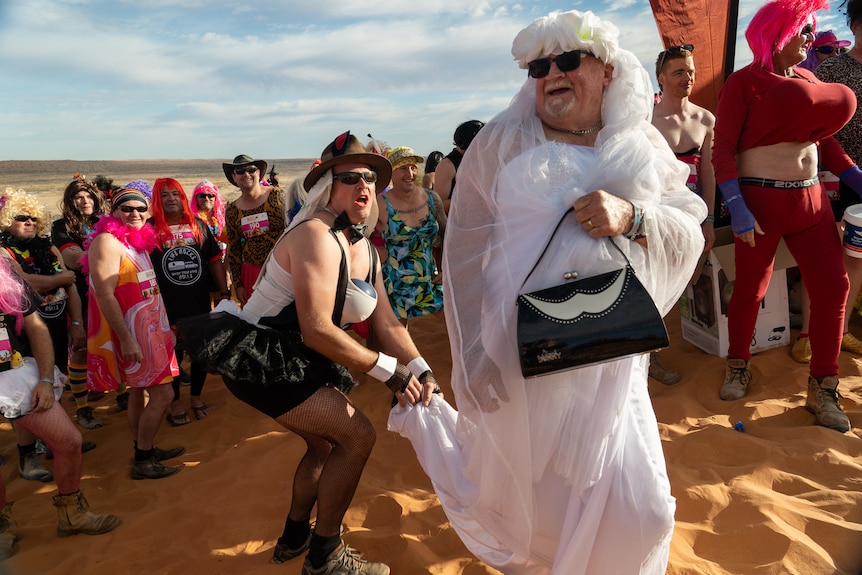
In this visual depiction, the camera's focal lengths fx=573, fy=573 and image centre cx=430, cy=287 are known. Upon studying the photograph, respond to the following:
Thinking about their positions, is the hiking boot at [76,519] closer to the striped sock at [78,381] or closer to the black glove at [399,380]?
the striped sock at [78,381]

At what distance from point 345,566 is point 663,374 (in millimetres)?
2802

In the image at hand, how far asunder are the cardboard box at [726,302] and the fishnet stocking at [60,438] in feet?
14.0

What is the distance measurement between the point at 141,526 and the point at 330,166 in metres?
2.26

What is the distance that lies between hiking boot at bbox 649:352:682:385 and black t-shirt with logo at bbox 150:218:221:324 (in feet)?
11.4

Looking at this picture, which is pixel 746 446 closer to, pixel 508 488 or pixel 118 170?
pixel 508 488

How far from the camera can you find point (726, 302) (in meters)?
4.33

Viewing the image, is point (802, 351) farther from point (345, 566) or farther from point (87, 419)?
point (87, 419)

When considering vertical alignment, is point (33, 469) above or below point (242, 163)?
below

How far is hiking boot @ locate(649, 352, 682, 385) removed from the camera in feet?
13.8

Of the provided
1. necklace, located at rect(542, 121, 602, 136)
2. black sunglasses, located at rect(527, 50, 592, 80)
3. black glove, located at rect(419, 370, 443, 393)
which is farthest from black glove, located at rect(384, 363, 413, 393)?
black sunglasses, located at rect(527, 50, 592, 80)

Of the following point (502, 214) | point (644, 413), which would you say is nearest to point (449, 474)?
point (644, 413)

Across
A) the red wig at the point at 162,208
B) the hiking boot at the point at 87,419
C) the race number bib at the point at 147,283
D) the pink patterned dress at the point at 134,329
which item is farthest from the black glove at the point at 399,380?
the hiking boot at the point at 87,419

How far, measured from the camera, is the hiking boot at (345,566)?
2.46 meters

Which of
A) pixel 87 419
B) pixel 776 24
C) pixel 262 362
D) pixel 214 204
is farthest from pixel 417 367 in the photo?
pixel 214 204
